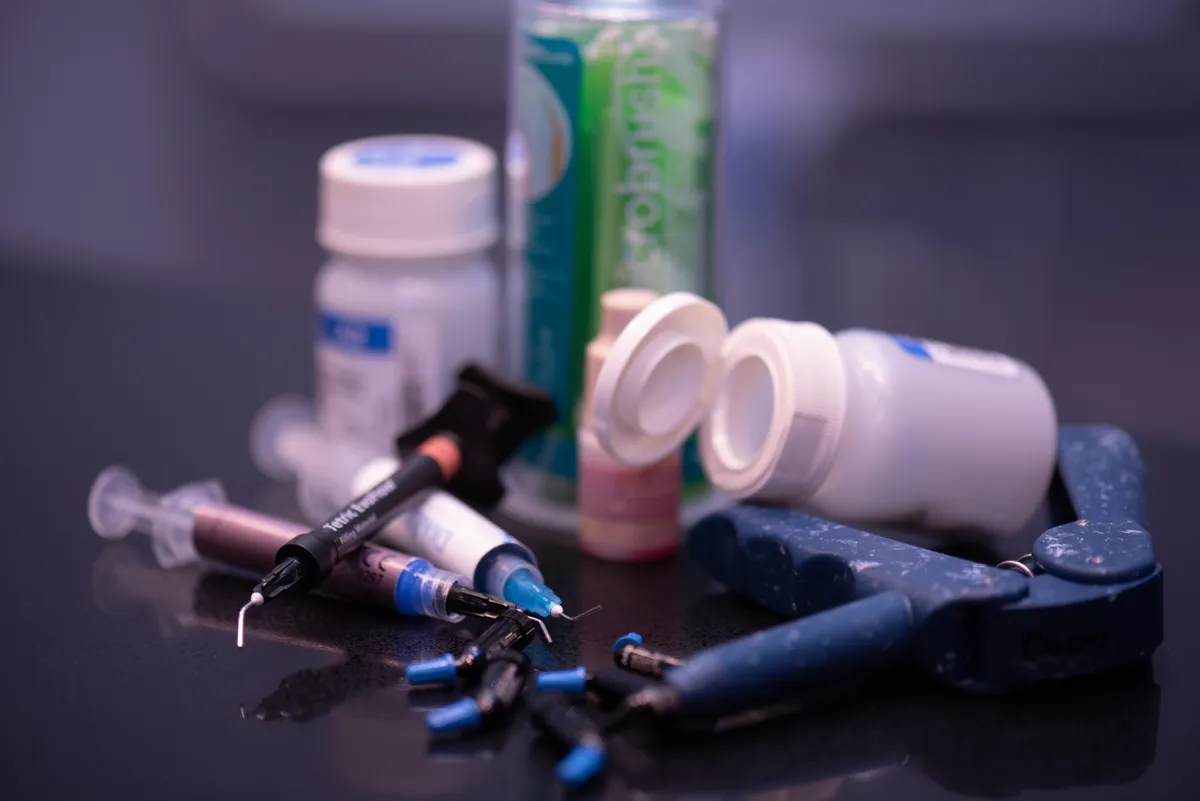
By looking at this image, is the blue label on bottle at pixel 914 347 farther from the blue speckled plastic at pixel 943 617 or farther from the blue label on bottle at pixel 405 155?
the blue label on bottle at pixel 405 155

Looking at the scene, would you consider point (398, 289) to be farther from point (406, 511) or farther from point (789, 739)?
point (789, 739)

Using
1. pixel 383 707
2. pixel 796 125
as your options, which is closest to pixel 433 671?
pixel 383 707

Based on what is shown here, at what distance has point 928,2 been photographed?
1602mm

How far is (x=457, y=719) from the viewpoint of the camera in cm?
64

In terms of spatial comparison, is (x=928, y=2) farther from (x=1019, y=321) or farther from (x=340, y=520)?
(x=340, y=520)

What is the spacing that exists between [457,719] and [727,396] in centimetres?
29

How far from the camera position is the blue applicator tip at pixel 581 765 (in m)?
0.60

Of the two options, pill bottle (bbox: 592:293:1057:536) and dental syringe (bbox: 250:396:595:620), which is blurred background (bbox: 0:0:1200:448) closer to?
dental syringe (bbox: 250:396:595:620)

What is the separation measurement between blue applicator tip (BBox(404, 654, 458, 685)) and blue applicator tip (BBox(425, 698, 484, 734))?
33 millimetres

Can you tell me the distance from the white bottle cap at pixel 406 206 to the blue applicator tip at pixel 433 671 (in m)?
0.32

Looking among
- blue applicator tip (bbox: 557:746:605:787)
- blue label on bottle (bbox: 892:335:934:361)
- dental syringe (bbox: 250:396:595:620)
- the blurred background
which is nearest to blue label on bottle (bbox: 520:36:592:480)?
dental syringe (bbox: 250:396:595:620)

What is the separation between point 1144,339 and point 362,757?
105 cm

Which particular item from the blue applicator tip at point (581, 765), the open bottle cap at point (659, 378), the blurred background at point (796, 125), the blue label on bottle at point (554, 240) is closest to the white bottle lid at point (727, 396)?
the open bottle cap at point (659, 378)

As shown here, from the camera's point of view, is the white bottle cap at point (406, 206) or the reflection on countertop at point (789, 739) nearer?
the reflection on countertop at point (789, 739)
